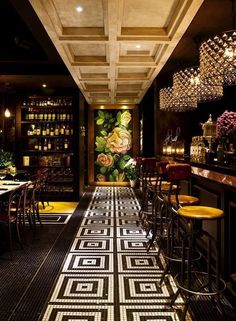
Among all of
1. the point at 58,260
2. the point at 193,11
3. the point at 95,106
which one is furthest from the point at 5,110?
the point at 193,11

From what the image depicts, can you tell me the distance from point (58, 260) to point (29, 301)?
3.58 feet

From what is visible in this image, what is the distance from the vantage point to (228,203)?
3020 millimetres

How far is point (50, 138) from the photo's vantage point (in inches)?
348

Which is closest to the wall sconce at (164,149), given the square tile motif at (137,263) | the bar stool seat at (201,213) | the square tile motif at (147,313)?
the square tile motif at (137,263)

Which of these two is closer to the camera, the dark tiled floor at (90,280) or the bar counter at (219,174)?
the dark tiled floor at (90,280)

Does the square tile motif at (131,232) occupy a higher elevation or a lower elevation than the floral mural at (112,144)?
lower

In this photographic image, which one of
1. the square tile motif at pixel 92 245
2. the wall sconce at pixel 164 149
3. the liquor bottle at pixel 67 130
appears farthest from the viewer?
the liquor bottle at pixel 67 130

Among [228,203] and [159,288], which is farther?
[159,288]

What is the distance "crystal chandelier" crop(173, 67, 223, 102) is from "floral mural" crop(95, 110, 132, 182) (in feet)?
20.8

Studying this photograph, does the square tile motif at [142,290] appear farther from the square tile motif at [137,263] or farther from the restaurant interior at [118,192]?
the square tile motif at [137,263]

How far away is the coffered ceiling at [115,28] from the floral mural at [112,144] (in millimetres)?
5553

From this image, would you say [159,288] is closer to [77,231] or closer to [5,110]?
[77,231]

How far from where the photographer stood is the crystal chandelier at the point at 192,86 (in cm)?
509

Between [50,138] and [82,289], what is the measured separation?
19.8ft
